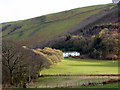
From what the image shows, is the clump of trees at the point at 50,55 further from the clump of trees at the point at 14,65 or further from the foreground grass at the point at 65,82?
the clump of trees at the point at 14,65

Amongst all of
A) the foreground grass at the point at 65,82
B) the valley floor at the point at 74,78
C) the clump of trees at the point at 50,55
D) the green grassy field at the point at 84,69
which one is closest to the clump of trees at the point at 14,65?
the valley floor at the point at 74,78

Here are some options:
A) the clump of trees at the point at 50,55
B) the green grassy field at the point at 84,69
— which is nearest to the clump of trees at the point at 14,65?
the green grassy field at the point at 84,69

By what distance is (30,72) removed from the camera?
38.9 metres

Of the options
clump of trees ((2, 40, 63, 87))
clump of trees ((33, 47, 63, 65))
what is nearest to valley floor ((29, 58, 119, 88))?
clump of trees ((2, 40, 63, 87))

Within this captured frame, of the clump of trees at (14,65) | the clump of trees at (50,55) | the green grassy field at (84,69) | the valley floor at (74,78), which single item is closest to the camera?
the valley floor at (74,78)

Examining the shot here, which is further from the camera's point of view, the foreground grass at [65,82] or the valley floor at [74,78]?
the foreground grass at [65,82]

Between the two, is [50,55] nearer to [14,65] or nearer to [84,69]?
[84,69]

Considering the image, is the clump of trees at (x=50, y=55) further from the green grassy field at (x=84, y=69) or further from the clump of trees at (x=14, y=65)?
the clump of trees at (x=14, y=65)

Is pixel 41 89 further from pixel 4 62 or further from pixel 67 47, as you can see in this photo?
pixel 67 47

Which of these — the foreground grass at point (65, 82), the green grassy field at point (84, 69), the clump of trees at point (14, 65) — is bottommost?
the foreground grass at point (65, 82)

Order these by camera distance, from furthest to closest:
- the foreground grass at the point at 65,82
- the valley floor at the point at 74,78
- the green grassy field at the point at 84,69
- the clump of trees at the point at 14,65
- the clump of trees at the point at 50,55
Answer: the clump of trees at the point at 50,55 → the green grassy field at the point at 84,69 → the clump of trees at the point at 14,65 → the foreground grass at the point at 65,82 → the valley floor at the point at 74,78

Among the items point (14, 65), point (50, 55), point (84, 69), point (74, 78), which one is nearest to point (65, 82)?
point (74, 78)

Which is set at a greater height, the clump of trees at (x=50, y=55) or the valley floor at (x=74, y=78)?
the clump of trees at (x=50, y=55)

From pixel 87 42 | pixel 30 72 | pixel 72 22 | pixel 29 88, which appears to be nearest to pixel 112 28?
pixel 87 42
